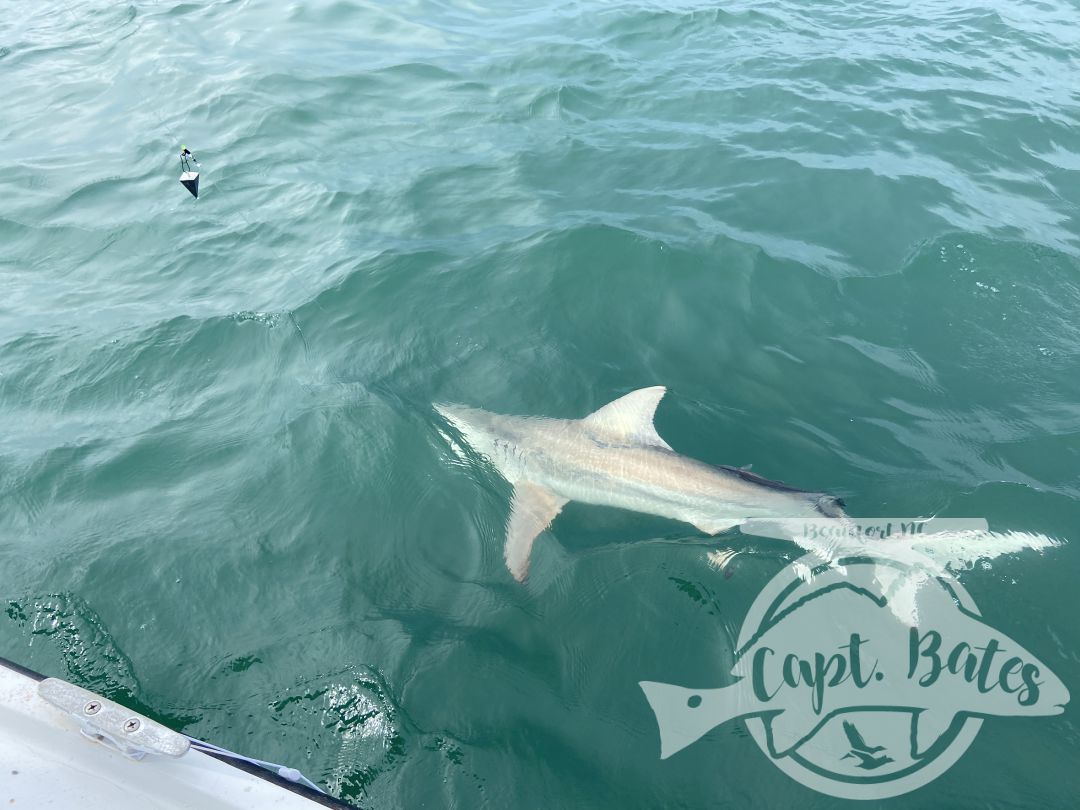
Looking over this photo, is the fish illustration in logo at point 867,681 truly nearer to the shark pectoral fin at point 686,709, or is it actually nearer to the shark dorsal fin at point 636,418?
the shark pectoral fin at point 686,709

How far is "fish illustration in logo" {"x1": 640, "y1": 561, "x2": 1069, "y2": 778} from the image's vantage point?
4.86 m

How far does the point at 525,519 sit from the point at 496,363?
242 cm

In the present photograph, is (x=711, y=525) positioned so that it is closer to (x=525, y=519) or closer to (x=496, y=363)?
(x=525, y=519)

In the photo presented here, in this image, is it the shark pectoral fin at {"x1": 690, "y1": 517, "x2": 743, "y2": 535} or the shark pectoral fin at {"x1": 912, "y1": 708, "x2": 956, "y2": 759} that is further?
the shark pectoral fin at {"x1": 690, "y1": 517, "x2": 743, "y2": 535}

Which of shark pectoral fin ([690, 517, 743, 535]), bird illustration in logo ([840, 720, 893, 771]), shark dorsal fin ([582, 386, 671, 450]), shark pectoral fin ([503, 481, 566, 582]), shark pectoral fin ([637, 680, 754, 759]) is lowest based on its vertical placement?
bird illustration in logo ([840, 720, 893, 771])

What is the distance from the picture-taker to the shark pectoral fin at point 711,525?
6328 millimetres

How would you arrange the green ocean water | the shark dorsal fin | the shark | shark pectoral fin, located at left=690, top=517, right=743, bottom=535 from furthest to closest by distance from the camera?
the shark dorsal fin
shark pectoral fin, located at left=690, top=517, right=743, bottom=535
the shark
the green ocean water

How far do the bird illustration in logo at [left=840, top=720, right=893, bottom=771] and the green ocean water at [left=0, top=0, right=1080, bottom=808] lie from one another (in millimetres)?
323

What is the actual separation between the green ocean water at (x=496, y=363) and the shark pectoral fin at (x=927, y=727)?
0.23 m

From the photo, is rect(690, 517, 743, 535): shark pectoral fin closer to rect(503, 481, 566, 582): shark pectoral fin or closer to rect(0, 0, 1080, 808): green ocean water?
rect(0, 0, 1080, 808): green ocean water

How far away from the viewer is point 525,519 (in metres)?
6.63

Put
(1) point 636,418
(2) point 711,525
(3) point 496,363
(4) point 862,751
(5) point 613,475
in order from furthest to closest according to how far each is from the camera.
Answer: (3) point 496,363
(1) point 636,418
(5) point 613,475
(2) point 711,525
(4) point 862,751

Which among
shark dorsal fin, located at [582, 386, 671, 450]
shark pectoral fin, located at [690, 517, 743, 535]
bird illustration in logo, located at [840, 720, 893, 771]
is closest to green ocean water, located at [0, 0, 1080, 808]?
shark pectoral fin, located at [690, 517, 743, 535]

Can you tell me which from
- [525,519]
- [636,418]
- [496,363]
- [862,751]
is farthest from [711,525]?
[496,363]
